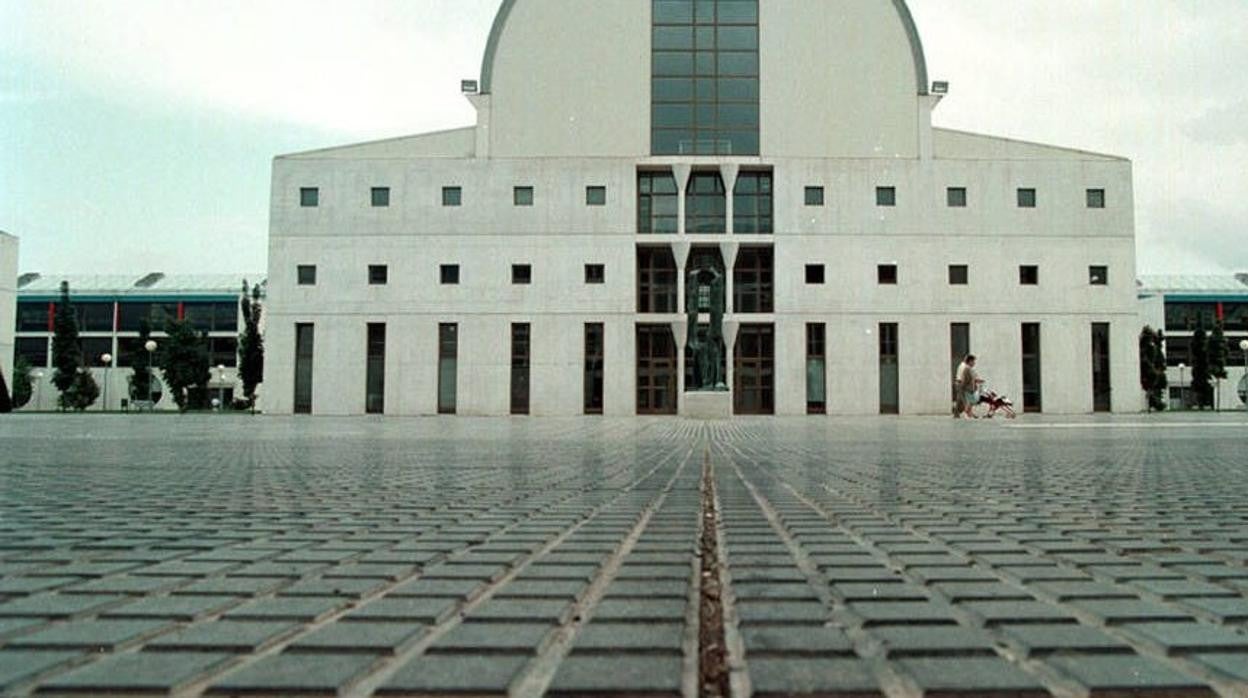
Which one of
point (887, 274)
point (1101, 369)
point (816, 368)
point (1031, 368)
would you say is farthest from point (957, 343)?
point (1101, 369)

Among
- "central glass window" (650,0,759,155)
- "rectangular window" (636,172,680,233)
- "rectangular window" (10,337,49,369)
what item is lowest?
"rectangular window" (10,337,49,369)

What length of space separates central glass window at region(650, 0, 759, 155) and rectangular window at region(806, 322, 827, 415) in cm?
920

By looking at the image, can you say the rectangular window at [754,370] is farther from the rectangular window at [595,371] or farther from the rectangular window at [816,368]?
the rectangular window at [595,371]

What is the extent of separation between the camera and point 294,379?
159ft

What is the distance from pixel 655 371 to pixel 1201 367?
140 feet

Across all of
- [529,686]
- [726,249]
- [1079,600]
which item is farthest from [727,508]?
[726,249]

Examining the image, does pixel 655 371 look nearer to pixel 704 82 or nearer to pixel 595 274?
pixel 595 274

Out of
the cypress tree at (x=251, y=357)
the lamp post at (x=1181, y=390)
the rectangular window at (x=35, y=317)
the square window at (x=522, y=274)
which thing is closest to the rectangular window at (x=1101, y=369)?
the square window at (x=522, y=274)

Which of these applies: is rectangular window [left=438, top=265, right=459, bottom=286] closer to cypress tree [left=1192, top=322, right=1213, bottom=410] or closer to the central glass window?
the central glass window

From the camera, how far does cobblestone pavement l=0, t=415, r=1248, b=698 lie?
164 centimetres

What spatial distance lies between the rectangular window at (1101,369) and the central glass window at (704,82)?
18.6m

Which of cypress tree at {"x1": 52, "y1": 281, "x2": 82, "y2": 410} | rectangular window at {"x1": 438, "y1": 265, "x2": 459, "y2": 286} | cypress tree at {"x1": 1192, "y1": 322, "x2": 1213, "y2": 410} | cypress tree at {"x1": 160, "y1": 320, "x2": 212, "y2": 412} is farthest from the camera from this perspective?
cypress tree at {"x1": 1192, "y1": 322, "x2": 1213, "y2": 410}

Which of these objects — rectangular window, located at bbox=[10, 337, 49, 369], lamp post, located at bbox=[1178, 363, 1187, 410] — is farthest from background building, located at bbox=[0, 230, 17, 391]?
lamp post, located at bbox=[1178, 363, 1187, 410]

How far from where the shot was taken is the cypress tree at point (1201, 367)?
67625 millimetres
